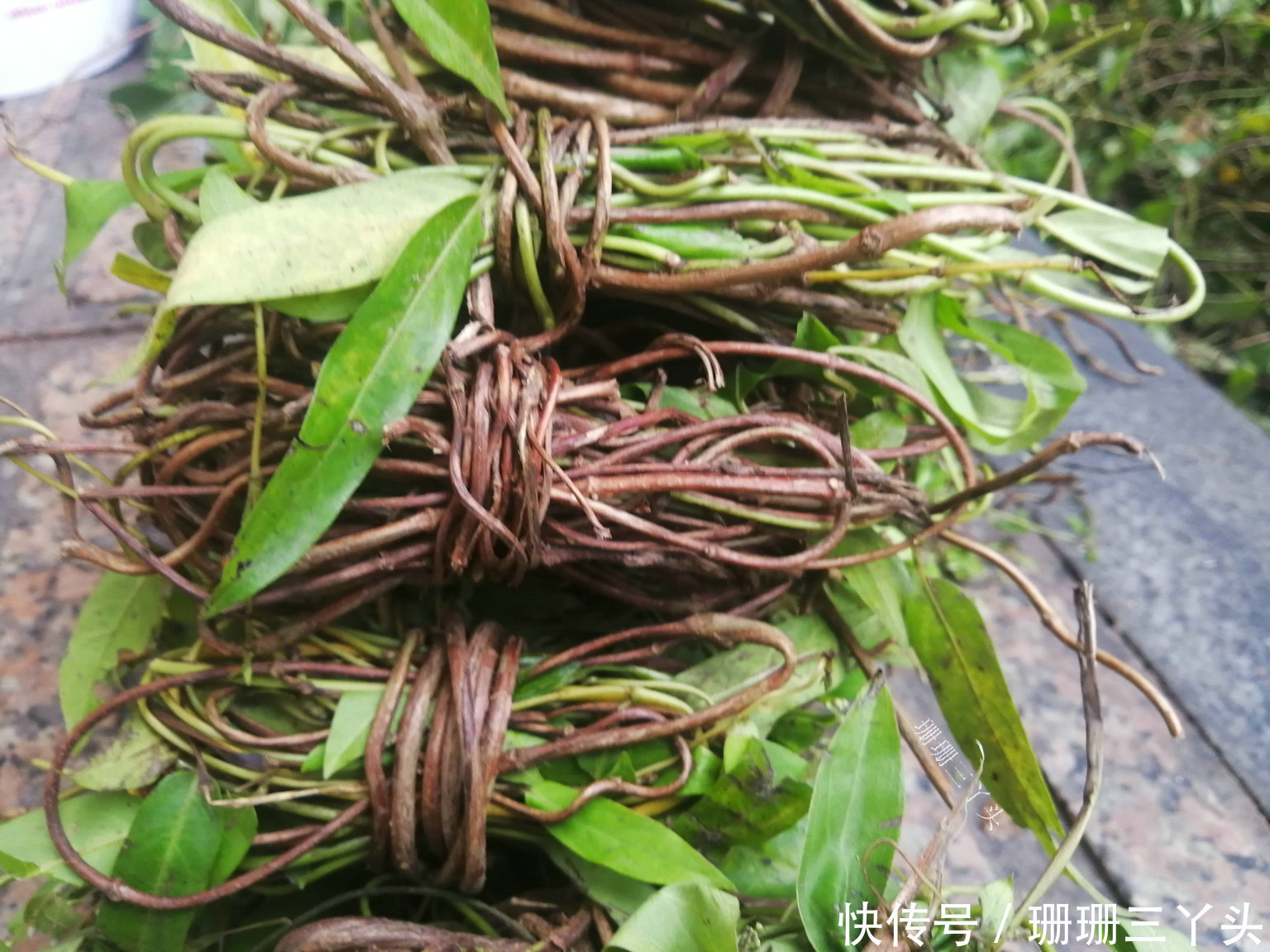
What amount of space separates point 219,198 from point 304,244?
63 mm

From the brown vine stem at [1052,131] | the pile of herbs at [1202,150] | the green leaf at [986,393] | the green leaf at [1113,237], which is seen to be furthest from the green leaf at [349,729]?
the pile of herbs at [1202,150]

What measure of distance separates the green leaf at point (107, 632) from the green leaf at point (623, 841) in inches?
9.1

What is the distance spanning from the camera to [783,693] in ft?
1.44

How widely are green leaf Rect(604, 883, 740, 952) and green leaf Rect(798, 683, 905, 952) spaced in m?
0.04

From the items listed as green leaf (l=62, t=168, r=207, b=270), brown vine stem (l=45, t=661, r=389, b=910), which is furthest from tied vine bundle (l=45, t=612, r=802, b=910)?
green leaf (l=62, t=168, r=207, b=270)

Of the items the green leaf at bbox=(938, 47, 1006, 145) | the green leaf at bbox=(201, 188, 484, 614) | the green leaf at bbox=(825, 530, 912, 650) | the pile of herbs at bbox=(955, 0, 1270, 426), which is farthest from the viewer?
the pile of herbs at bbox=(955, 0, 1270, 426)

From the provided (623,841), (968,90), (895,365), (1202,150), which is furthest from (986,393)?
(1202,150)

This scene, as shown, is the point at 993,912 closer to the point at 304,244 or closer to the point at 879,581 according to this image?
the point at 879,581

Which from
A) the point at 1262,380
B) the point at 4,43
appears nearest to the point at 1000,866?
the point at 1262,380

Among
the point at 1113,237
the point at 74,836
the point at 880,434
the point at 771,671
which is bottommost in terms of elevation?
the point at 74,836

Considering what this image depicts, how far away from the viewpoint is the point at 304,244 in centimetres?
34

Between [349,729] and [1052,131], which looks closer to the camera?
[349,729]

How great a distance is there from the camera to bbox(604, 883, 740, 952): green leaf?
326 mm

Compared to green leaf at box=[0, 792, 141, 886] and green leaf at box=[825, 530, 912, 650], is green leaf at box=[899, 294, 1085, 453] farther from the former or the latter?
green leaf at box=[0, 792, 141, 886]
